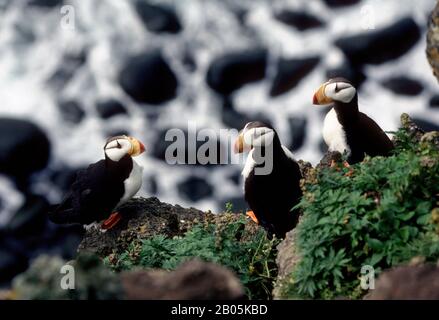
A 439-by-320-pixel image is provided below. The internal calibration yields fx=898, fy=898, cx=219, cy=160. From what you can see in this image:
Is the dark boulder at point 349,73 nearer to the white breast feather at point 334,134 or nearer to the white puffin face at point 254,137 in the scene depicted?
the white breast feather at point 334,134

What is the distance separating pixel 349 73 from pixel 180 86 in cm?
142

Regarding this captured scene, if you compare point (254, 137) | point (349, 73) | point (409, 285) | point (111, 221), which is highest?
point (349, 73)

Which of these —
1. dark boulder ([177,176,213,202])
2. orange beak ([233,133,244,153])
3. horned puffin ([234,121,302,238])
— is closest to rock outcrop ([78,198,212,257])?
horned puffin ([234,121,302,238])

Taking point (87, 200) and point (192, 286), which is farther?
point (87, 200)

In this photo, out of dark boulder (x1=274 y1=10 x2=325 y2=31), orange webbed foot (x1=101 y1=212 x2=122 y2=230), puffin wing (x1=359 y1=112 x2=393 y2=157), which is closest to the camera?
puffin wing (x1=359 y1=112 x2=393 y2=157)

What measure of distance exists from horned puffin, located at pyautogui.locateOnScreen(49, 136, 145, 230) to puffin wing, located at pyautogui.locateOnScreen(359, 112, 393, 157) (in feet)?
3.91

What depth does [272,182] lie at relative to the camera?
14.9 feet

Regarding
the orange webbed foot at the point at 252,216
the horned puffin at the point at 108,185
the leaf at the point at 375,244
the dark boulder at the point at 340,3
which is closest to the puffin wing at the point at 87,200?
the horned puffin at the point at 108,185

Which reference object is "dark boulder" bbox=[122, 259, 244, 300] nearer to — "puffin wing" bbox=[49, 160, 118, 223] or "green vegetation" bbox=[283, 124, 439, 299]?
"green vegetation" bbox=[283, 124, 439, 299]

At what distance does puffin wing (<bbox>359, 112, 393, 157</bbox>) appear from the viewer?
4.62m

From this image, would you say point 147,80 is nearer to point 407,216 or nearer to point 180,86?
point 180,86

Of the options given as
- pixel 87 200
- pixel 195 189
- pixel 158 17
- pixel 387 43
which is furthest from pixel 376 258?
pixel 158 17
